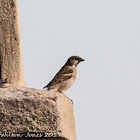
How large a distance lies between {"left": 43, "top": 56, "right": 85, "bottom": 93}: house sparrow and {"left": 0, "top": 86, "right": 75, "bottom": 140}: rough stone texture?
449cm

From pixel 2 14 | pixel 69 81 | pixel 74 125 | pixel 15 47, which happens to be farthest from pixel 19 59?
pixel 69 81

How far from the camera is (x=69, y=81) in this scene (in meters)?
8.91

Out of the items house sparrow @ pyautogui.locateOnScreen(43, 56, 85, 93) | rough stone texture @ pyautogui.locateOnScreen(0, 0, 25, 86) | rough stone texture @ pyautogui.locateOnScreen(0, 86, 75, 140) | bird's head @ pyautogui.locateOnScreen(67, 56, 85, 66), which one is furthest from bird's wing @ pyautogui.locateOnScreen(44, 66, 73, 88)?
rough stone texture @ pyautogui.locateOnScreen(0, 86, 75, 140)

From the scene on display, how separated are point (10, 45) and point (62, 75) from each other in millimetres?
4795

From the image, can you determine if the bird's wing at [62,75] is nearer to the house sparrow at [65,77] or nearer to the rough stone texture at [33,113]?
the house sparrow at [65,77]

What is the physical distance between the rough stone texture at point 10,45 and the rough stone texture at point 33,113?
0.50 m

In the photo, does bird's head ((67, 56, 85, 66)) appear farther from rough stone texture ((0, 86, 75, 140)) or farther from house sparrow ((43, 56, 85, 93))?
rough stone texture ((0, 86, 75, 140))

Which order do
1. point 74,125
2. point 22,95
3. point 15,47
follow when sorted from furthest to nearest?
point 15,47 → point 74,125 → point 22,95

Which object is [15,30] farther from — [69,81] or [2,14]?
[69,81]

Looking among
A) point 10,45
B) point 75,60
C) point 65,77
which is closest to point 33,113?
point 10,45

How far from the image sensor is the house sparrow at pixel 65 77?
835 cm

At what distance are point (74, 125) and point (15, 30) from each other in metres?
1.13

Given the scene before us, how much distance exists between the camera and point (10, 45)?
13.9 feet

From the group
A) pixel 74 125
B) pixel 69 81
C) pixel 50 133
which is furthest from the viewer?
pixel 69 81
